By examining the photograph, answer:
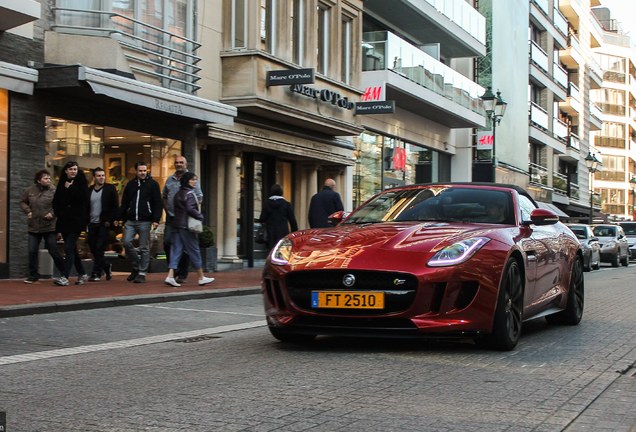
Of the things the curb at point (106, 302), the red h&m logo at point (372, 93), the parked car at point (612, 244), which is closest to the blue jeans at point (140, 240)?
the curb at point (106, 302)

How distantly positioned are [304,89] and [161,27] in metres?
5.15

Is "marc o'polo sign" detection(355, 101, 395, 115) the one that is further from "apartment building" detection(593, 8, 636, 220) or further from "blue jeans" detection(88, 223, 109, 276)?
"apartment building" detection(593, 8, 636, 220)

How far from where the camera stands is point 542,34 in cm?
5775

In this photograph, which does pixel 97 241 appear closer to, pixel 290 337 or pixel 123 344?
pixel 123 344

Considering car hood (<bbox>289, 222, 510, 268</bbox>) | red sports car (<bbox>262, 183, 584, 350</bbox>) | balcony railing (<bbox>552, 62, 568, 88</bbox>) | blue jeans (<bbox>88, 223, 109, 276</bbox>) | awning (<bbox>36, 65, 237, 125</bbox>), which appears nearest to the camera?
red sports car (<bbox>262, 183, 584, 350</bbox>)

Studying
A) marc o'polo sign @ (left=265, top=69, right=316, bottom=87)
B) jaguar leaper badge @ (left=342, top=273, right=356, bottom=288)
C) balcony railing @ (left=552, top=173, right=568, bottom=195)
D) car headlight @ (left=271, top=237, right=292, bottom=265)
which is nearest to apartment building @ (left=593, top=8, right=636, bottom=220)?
balcony railing @ (left=552, top=173, right=568, bottom=195)

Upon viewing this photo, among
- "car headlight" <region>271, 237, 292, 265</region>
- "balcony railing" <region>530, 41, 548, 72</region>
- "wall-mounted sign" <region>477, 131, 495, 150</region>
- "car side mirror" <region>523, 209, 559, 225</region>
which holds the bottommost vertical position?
"car headlight" <region>271, 237, 292, 265</region>

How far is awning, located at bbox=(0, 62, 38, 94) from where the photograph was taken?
14335mm

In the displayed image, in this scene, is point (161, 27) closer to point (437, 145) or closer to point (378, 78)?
point (378, 78)

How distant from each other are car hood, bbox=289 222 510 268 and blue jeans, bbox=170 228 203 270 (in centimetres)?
644

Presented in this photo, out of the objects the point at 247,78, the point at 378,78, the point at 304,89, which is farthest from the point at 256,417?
the point at 378,78

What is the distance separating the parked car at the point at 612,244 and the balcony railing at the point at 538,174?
1558cm

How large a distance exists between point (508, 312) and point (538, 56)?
48960 mm

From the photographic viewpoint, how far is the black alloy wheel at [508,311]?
23.5 ft
